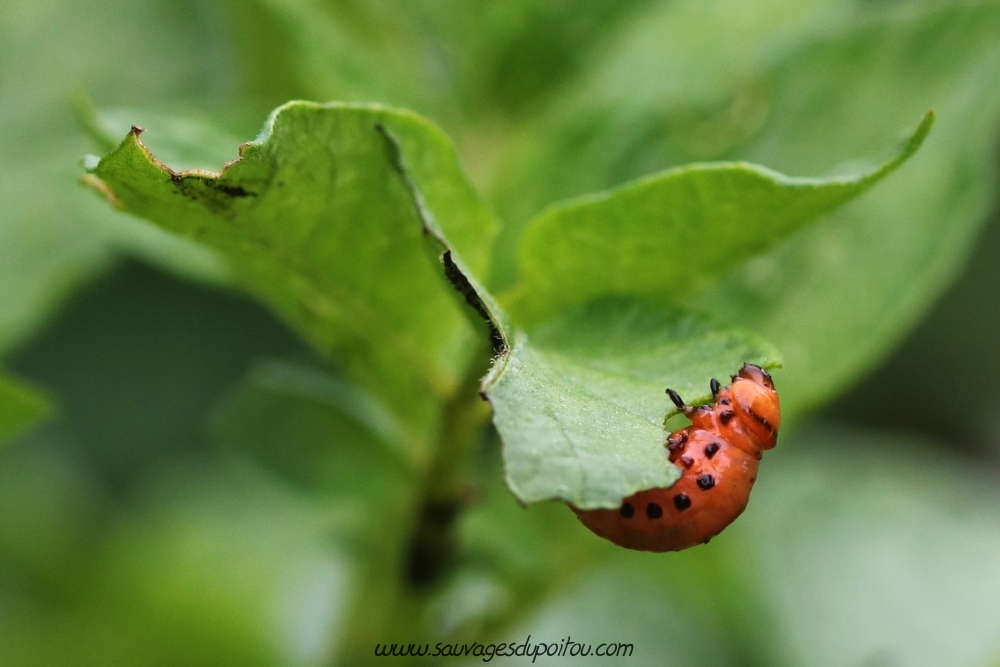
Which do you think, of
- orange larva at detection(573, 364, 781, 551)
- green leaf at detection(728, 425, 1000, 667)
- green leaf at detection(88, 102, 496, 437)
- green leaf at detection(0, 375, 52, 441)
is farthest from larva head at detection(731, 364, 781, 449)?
green leaf at detection(728, 425, 1000, 667)

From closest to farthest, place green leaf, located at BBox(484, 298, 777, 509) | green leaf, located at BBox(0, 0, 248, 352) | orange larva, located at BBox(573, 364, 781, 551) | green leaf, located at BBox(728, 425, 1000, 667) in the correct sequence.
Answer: green leaf, located at BBox(484, 298, 777, 509)
orange larva, located at BBox(573, 364, 781, 551)
green leaf, located at BBox(0, 0, 248, 352)
green leaf, located at BBox(728, 425, 1000, 667)

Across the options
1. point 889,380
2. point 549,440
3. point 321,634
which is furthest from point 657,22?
point 889,380

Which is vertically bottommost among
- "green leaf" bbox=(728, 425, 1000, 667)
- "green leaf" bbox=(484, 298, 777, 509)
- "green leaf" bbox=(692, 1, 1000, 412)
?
"green leaf" bbox=(484, 298, 777, 509)

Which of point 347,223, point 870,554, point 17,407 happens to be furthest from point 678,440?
point 870,554

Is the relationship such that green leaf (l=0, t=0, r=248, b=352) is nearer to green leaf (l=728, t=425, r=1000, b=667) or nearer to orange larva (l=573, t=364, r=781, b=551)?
orange larva (l=573, t=364, r=781, b=551)

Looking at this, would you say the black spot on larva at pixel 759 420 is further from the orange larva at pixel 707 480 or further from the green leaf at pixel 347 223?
the green leaf at pixel 347 223

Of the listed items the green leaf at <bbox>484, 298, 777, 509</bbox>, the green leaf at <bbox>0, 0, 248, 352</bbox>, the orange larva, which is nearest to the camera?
the green leaf at <bbox>484, 298, 777, 509</bbox>

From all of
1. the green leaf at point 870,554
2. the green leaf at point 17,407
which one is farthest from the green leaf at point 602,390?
the green leaf at point 870,554

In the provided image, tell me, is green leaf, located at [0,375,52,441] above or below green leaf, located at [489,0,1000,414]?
below
